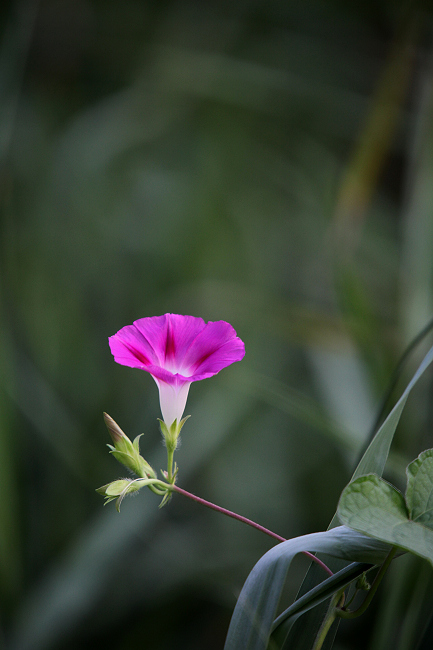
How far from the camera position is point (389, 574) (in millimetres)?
759

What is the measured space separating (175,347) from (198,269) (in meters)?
1.18

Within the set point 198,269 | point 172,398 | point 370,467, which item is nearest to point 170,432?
point 172,398

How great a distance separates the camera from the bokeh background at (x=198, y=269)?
965 mm

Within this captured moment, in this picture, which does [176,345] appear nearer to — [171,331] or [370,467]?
[171,331]

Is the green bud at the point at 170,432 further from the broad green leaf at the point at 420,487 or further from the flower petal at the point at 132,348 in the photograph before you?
the broad green leaf at the point at 420,487

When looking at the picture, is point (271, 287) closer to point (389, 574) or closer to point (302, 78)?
point (302, 78)

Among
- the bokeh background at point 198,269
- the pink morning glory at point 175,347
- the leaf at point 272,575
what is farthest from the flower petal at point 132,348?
the bokeh background at point 198,269

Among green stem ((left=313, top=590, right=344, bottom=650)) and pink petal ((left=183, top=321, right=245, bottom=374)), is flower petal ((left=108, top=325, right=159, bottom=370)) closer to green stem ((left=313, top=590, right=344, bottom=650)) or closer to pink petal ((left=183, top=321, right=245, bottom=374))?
pink petal ((left=183, top=321, right=245, bottom=374))

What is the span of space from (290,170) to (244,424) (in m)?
0.79

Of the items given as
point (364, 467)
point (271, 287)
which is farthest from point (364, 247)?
point (364, 467)

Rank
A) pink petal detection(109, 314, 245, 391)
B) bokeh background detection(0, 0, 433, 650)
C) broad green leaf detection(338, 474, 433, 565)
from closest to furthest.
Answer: broad green leaf detection(338, 474, 433, 565), pink petal detection(109, 314, 245, 391), bokeh background detection(0, 0, 433, 650)

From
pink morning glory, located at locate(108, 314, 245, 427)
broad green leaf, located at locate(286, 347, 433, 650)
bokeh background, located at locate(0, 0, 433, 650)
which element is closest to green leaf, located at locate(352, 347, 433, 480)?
broad green leaf, located at locate(286, 347, 433, 650)

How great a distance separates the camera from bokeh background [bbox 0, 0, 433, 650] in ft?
3.17

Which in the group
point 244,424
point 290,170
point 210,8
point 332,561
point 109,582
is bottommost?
point 109,582
